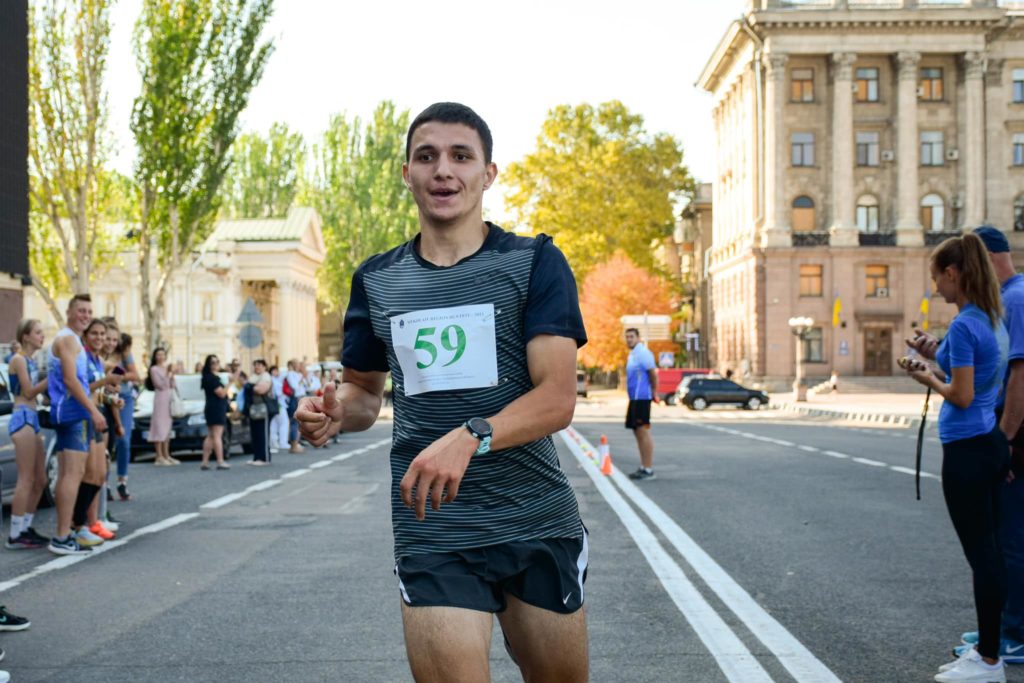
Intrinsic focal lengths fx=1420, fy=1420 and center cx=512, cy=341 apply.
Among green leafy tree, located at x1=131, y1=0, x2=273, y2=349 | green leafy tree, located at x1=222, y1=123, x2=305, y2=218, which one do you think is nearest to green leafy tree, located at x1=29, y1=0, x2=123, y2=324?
green leafy tree, located at x1=131, y1=0, x2=273, y2=349

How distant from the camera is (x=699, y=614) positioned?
24.0ft

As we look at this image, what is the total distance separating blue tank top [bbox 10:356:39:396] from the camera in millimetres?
10376

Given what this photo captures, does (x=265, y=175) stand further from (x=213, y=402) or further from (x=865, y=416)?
(x=213, y=402)

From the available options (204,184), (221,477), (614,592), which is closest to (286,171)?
(204,184)

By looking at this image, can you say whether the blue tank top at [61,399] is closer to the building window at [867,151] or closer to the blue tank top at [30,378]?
the blue tank top at [30,378]

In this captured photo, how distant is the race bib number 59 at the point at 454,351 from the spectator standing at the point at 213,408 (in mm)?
17020

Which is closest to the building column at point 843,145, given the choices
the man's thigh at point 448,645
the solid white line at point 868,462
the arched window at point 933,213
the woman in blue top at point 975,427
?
the arched window at point 933,213

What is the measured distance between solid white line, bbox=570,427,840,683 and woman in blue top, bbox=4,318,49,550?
15.3 ft

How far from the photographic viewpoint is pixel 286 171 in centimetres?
9456

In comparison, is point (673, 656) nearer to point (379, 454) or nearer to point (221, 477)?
point (221, 477)

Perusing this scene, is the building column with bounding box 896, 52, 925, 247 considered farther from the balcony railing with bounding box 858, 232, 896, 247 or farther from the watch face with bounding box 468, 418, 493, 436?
the watch face with bounding box 468, 418, 493, 436

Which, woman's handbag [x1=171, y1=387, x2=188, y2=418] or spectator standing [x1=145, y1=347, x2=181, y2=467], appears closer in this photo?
spectator standing [x1=145, y1=347, x2=181, y2=467]

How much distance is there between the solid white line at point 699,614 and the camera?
5.90 meters

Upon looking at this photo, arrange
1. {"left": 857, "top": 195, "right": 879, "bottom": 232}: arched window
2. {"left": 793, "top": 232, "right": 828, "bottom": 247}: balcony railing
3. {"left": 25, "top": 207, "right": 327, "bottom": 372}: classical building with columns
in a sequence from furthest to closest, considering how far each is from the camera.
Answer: {"left": 25, "top": 207, "right": 327, "bottom": 372}: classical building with columns < {"left": 857, "top": 195, "right": 879, "bottom": 232}: arched window < {"left": 793, "top": 232, "right": 828, "bottom": 247}: balcony railing
